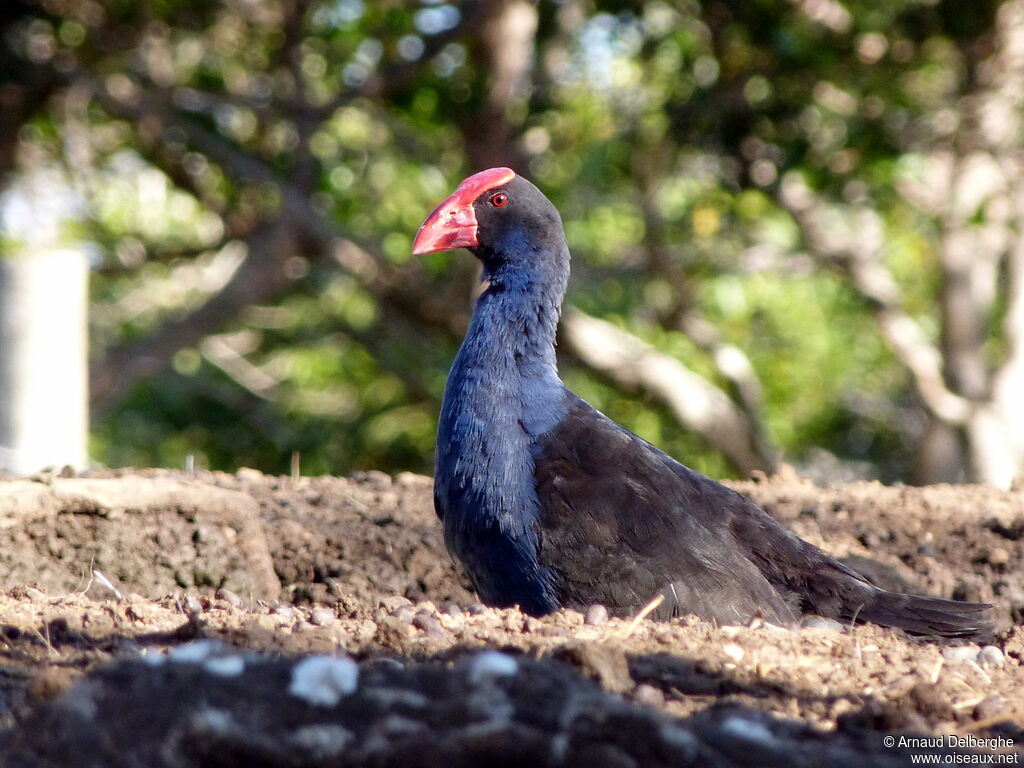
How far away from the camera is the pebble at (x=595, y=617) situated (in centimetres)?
306

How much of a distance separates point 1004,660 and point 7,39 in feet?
26.9

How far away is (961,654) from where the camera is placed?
A: 3189 mm

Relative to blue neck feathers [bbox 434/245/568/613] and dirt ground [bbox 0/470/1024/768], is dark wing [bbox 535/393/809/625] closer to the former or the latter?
blue neck feathers [bbox 434/245/568/613]

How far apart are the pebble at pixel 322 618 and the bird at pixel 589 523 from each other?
586 millimetres

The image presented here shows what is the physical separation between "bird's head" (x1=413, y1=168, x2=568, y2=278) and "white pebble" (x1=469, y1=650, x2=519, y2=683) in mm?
2214

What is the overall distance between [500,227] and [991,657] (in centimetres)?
208

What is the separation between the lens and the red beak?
4.34 m

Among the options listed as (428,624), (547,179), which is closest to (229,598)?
(428,624)

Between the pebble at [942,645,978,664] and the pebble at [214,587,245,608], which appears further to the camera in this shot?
the pebble at [214,587,245,608]

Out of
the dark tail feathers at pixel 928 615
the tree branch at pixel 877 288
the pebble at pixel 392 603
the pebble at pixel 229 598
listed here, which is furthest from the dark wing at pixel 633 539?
the tree branch at pixel 877 288

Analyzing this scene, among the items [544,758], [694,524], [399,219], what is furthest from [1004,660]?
[399,219]

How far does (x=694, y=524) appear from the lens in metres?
3.70

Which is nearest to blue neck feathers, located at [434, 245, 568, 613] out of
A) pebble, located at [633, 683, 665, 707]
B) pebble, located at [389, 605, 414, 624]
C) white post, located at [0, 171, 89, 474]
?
pebble, located at [389, 605, 414, 624]

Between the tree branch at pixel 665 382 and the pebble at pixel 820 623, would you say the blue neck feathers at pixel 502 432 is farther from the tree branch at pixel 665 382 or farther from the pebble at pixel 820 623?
the tree branch at pixel 665 382
